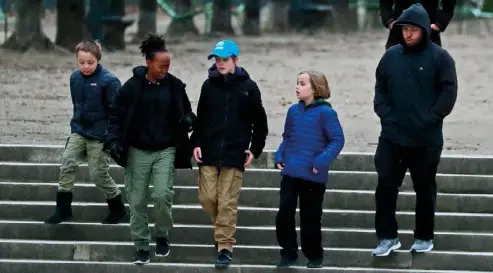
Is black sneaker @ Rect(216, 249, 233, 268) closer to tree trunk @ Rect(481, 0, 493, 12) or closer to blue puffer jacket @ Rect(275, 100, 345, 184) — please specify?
blue puffer jacket @ Rect(275, 100, 345, 184)

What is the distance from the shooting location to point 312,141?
34.9ft

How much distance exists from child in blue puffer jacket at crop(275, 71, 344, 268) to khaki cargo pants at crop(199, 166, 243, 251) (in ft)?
1.18

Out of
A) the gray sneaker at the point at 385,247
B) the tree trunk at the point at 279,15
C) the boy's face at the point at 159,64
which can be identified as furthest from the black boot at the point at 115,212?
the tree trunk at the point at 279,15

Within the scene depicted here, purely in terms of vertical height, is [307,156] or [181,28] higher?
[307,156]

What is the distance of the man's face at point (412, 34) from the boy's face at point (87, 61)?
246cm

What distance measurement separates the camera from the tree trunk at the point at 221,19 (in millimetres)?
33656

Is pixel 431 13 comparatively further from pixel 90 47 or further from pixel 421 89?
pixel 90 47

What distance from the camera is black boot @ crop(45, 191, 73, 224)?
38.1ft

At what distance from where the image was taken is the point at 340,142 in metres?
10.6

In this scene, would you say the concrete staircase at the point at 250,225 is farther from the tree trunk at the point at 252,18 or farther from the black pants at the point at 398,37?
the tree trunk at the point at 252,18

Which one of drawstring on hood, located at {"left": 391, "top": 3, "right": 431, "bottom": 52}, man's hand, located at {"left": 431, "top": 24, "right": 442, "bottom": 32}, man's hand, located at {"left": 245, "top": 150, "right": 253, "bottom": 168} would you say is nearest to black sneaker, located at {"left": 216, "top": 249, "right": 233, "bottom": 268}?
man's hand, located at {"left": 245, "top": 150, "right": 253, "bottom": 168}

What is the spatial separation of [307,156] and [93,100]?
189 centimetres

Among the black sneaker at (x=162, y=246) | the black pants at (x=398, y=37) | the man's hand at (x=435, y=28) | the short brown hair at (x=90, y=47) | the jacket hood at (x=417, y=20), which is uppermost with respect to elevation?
the jacket hood at (x=417, y=20)

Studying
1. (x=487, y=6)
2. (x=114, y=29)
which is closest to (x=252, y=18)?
(x=487, y=6)
